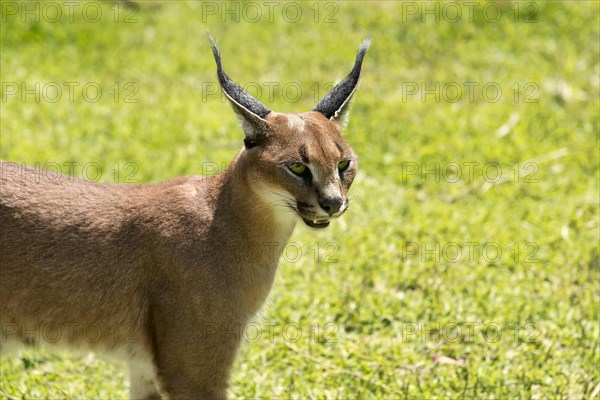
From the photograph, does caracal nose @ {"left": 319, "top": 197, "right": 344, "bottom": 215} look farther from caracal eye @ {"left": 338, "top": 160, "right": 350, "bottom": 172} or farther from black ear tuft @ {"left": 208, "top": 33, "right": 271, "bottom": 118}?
black ear tuft @ {"left": 208, "top": 33, "right": 271, "bottom": 118}

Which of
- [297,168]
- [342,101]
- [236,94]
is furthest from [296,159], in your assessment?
[342,101]

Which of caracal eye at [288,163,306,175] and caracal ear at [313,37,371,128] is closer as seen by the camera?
caracal eye at [288,163,306,175]

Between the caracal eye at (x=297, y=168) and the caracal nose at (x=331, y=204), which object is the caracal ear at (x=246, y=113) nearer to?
the caracal eye at (x=297, y=168)

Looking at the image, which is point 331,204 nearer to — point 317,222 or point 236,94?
point 317,222

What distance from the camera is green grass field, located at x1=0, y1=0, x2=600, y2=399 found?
258 inches

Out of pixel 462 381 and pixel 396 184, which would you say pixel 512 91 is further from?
pixel 462 381

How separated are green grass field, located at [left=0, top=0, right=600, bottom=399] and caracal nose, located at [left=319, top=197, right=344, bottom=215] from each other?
1.99ft

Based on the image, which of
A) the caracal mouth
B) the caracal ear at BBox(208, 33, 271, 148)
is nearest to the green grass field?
the caracal mouth

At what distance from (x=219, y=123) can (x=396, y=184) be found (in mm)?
1967

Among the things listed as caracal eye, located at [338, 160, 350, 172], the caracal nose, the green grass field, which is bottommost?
the green grass field

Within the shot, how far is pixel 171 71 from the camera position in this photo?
1095cm

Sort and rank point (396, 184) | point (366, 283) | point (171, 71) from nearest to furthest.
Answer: point (366, 283) → point (396, 184) → point (171, 71)

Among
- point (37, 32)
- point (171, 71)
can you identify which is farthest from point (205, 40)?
point (37, 32)

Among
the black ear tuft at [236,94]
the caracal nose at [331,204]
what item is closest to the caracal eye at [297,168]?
the caracal nose at [331,204]
